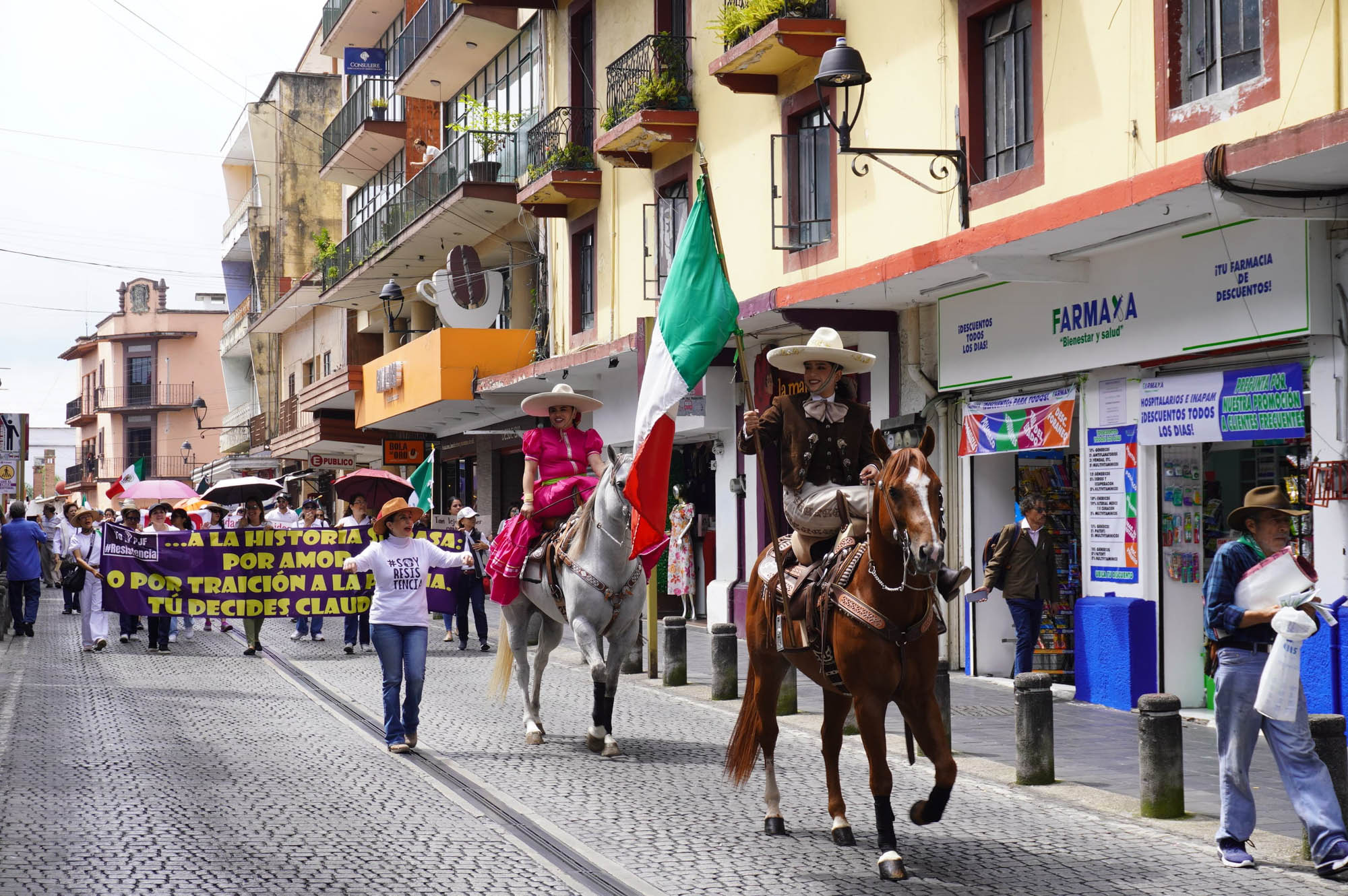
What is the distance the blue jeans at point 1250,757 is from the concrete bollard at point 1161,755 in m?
0.76

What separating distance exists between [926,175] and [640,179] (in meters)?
8.33

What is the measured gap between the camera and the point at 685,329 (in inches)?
376

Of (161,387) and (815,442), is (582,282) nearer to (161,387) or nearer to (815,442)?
(815,442)

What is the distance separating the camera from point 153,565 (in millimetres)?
18062

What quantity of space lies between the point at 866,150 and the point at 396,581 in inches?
283

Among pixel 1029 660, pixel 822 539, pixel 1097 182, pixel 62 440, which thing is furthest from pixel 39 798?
pixel 62 440

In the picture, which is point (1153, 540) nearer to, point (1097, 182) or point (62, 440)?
point (1097, 182)

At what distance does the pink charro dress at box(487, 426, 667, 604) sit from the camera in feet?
38.4

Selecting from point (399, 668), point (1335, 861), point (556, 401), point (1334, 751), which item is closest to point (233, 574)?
point (556, 401)

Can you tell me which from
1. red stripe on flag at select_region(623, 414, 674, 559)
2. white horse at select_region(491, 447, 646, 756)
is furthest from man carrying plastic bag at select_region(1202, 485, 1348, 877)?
white horse at select_region(491, 447, 646, 756)

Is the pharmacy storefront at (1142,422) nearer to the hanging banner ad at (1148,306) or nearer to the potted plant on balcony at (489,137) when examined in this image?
the hanging banner ad at (1148,306)

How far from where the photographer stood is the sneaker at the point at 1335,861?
6.93 meters

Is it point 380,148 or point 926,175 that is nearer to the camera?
point 926,175

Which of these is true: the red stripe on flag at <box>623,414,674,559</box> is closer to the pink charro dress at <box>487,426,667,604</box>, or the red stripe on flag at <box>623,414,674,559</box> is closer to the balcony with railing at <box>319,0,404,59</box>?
the pink charro dress at <box>487,426,667,604</box>
